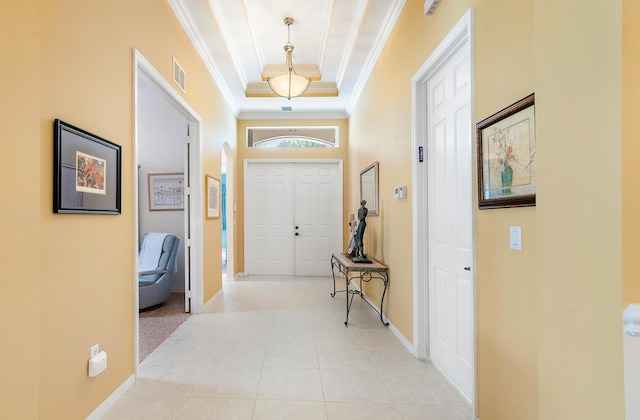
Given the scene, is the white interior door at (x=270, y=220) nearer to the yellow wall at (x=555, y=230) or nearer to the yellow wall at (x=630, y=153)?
the yellow wall at (x=555, y=230)

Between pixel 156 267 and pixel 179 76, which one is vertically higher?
pixel 179 76

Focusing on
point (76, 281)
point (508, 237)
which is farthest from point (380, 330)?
point (76, 281)

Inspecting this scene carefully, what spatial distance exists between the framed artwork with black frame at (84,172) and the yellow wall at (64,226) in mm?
41

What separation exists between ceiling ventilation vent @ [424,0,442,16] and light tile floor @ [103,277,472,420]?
8.82 ft

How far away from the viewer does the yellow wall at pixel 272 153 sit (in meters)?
6.26

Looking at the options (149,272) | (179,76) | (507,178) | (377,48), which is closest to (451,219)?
(507,178)

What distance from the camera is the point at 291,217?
6.37m

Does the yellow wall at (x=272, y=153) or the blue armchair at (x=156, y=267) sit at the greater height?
the yellow wall at (x=272, y=153)

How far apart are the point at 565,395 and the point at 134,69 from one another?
3.01 meters

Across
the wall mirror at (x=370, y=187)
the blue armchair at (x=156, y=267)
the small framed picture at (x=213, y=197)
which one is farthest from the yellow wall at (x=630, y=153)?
the blue armchair at (x=156, y=267)

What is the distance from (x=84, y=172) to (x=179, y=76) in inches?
71.6

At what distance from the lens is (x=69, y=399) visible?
1692 mm

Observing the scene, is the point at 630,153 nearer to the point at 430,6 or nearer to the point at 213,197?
the point at 430,6

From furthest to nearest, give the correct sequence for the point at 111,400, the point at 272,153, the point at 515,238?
the point at 272,153, the point at 111,400, the point at 515,238
